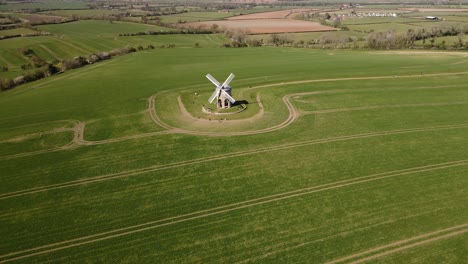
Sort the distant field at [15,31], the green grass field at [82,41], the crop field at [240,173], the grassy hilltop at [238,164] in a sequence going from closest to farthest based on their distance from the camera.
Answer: the crop field at [240,173], the grassy hilltop at [238,164], the green grass field at [82,41], the distant field at [15,31]

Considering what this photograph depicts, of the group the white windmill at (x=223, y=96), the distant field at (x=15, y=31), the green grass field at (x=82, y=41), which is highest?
the distant field at (x=15, y=31)

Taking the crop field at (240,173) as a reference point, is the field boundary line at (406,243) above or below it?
below

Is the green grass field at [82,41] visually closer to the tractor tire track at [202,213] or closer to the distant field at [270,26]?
the distant field at [270,26]

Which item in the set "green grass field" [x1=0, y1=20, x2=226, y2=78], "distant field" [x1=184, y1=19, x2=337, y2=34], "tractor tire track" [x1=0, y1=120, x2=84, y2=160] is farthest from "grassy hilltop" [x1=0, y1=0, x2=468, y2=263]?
"distant field" [x1=184, y1=19, x2=337, y2=34]

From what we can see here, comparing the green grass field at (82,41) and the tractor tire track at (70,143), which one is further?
the green grass field at (82,41)

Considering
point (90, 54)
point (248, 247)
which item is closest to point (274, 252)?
point (248, 247)

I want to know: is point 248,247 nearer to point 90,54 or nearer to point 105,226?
point 105,226

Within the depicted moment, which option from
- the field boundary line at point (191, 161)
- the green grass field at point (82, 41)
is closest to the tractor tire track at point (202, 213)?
the field boundary line at point (191, 161)

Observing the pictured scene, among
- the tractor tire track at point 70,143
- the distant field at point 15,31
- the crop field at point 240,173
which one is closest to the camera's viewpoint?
the crop field at point 240,173
